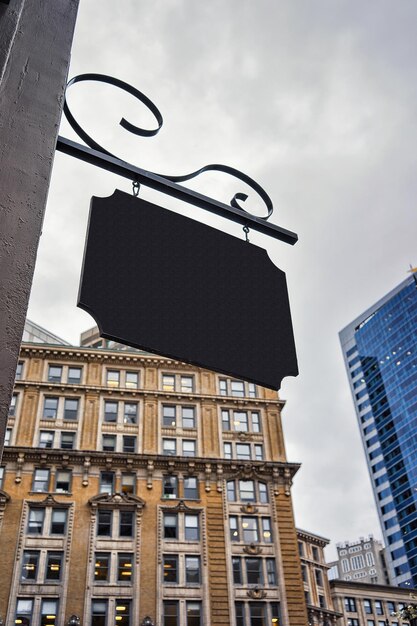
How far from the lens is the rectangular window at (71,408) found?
49.7 metres

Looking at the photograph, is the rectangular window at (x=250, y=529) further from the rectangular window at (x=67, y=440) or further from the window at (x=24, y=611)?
the window at (x=24, y=611)

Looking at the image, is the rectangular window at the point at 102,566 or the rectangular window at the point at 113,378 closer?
the rectangular window at the point at 102,566

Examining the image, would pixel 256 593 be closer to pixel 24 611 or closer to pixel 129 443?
pixel 129 443

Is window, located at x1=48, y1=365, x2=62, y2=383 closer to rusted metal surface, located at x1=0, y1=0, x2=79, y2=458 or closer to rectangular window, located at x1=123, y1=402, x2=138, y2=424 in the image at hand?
rectangular window, located at x1=123, y1=402, x2=138, y2=424

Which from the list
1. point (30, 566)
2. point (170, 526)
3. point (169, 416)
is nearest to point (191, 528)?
point (170, 526)

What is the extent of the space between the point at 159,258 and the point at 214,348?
0.77 metres

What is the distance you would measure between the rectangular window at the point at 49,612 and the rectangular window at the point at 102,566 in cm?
325

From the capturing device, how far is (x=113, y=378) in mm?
53000

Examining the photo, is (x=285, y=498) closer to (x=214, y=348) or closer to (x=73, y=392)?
(x=73, y=392)

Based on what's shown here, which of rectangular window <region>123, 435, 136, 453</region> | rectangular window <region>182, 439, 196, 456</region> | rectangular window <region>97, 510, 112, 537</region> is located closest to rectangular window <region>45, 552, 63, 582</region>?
rectangular window <region>97, 510, 112, 537</region>

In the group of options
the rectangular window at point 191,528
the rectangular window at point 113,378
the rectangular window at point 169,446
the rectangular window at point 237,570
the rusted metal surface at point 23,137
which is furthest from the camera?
the rectangular window at point 113,378

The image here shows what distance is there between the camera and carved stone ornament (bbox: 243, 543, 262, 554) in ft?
147

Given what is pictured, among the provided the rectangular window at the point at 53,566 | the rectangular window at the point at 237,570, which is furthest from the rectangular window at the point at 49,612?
the rectangular window at the point at 237,570

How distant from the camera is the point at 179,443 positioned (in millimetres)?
50188
